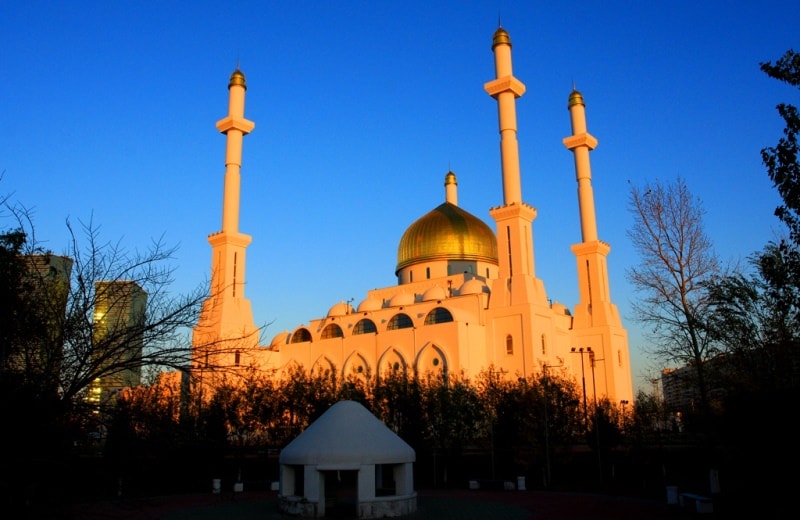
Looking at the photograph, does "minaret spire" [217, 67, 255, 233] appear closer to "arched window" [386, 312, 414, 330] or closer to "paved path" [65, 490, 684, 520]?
"arched window" [386, 312, 414, 330]

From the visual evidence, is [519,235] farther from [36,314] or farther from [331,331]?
[36,314]

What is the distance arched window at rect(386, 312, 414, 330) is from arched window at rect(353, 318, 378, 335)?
4.43 feet

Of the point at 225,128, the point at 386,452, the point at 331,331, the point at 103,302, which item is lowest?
the point at 386,452

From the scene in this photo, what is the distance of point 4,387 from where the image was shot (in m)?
5.52

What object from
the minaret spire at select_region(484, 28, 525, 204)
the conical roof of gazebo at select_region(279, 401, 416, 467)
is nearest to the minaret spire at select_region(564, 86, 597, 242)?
the minaret spire at select_region(484, 28, 525, 204)

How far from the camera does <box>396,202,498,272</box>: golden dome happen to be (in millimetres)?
45938

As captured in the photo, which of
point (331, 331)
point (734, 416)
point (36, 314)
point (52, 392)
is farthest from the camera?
point (331, 331)

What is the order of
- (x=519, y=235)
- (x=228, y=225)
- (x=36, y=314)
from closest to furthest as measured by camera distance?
(x=36, y=314) → (x=519, y=235) → (x=228, y=225)

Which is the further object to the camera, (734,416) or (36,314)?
(734,416)

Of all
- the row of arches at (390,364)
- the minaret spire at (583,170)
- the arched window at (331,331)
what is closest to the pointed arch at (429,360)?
the row of arches at (390,364)

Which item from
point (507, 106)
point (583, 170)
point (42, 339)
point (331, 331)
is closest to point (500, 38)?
point (507, 106)

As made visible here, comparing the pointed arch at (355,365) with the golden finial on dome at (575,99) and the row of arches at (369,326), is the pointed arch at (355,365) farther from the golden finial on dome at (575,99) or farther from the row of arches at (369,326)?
the golden finial on dome at (575,99)

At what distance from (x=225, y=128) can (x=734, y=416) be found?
35221 mm

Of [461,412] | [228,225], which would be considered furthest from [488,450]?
[228,225]
